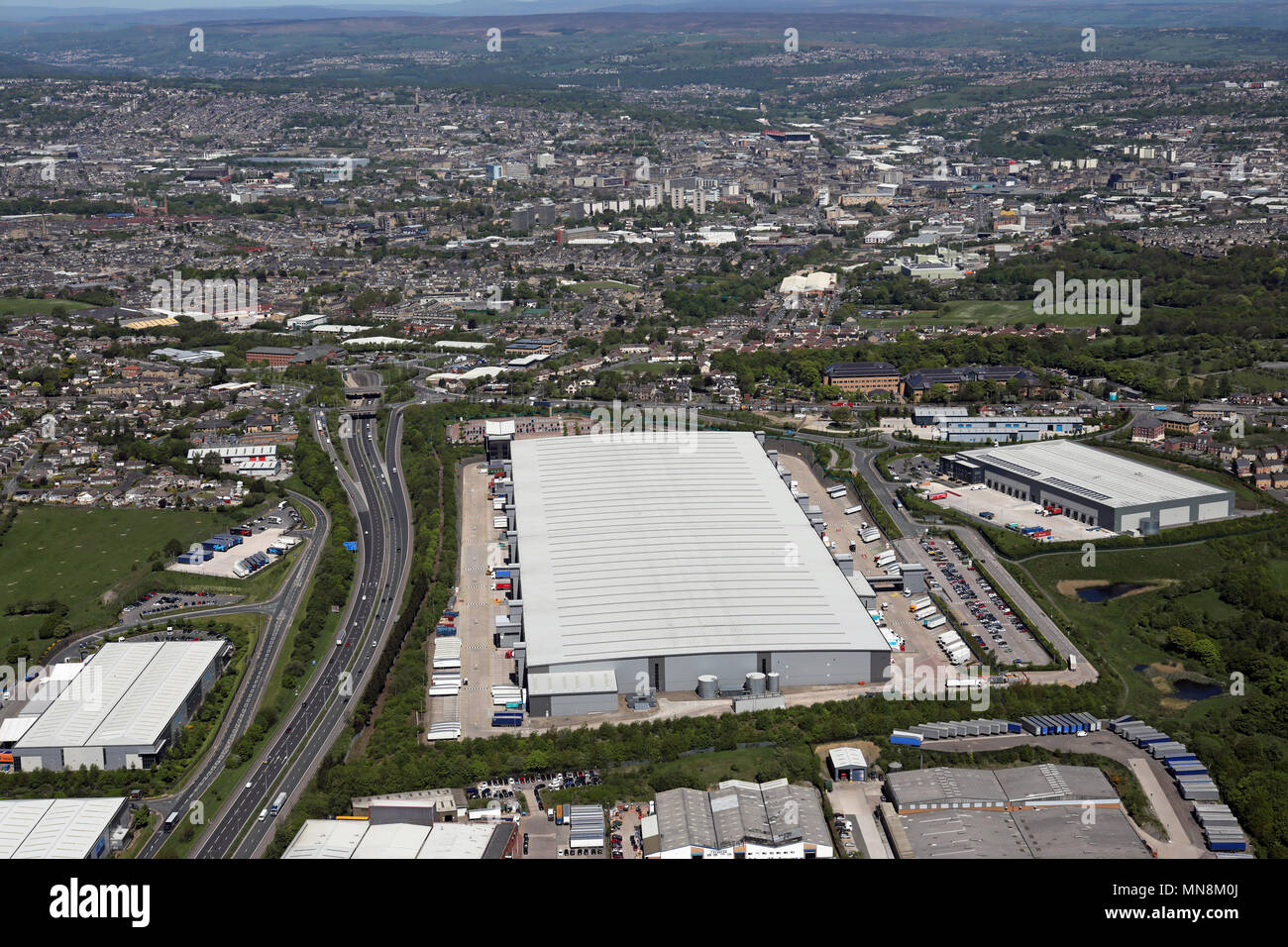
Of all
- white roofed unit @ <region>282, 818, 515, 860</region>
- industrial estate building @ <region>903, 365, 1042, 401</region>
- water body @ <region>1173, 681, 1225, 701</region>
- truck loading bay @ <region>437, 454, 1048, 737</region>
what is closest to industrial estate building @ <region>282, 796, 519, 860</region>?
white roofed unit @ <region>282, 818, 515, 860</region>

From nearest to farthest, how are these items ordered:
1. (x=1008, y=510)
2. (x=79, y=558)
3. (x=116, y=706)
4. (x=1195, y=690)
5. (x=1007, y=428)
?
1. (x=116, y=706)
2. (x=1195, y=690)
3. (x=79, y=558)
4. (x=1008, y=510)
5. (x=1007, y=428)

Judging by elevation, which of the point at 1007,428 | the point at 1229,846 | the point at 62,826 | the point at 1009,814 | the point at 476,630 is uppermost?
the point at 1007,428

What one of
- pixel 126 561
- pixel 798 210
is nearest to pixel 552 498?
pixel 126 561

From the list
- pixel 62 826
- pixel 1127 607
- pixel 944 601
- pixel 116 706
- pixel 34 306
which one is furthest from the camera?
pixel 34 306

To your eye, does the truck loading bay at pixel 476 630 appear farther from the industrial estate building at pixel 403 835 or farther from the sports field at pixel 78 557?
the sports field at pixel 78 557

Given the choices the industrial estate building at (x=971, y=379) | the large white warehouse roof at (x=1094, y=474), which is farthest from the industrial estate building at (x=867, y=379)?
the large white warehouse roof at (x=1094, y=474)

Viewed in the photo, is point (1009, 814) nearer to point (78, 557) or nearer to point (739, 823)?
point (739, 823)

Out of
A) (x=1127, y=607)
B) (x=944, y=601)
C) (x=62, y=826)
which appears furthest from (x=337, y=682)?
(x=1127, y=607)
